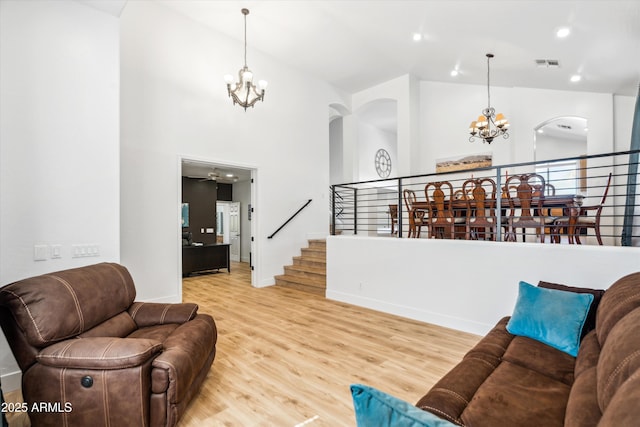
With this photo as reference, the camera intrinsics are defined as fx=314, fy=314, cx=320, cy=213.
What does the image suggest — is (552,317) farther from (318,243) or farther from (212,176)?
(212,176)

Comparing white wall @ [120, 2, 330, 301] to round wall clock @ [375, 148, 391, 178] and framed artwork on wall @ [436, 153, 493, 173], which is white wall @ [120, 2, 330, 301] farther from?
round wall clock @ [375, 148, 391, 178]

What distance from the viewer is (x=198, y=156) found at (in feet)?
16.7

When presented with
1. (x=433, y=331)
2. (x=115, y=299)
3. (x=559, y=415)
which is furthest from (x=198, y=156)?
(x=559, y=415)

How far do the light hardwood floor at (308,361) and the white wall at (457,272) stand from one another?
0.81 feet

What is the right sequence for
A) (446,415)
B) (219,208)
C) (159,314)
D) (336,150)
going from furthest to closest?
1. (219,208)
2. (336,150)
3. (159,314)
4. (446,415)

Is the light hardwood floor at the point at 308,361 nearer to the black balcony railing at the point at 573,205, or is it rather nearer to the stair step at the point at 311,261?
the stair step at the point at 311,261

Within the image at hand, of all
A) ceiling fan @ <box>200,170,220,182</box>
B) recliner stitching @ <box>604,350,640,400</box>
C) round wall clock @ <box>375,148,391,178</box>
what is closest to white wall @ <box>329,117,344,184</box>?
round wall clock @ <box>375,148,391,178</box>

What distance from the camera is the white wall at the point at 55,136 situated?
8.45 ft

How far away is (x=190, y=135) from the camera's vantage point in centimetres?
503

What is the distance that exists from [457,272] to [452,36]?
12.1 feet

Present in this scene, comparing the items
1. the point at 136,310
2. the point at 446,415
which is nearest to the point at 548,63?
the point at 446,415

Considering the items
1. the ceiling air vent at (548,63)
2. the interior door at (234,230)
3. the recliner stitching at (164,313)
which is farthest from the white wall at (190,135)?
the interior door at (234,230)

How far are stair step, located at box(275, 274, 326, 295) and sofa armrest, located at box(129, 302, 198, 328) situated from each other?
3051 mm

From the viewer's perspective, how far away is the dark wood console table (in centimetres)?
735
